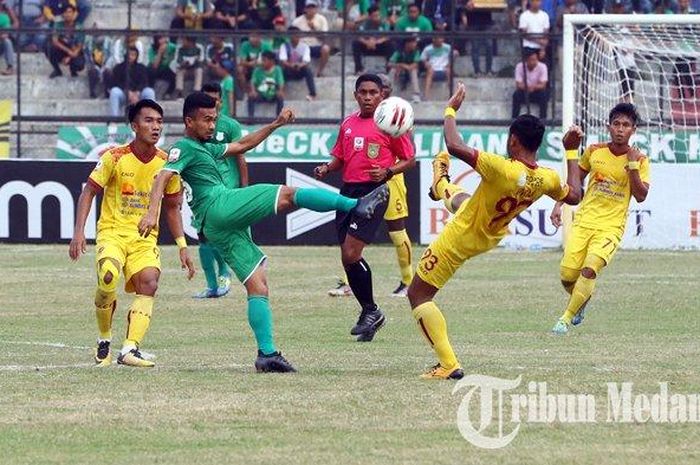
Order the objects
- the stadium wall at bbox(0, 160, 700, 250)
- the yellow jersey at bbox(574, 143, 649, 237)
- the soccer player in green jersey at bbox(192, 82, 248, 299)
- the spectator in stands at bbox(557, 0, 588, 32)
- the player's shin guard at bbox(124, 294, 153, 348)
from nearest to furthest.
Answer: the player's shin guard at bbox(124, 294, 153, 348), the yellow jersey at bbox(574, 143, 649, 237), the soccer player in green jersey at bbox(192, 82, 248, 299), the stadium wall at bbox(0, 160, 700, 250), the spectator in stands at bbox(557, 0, 588, 32)

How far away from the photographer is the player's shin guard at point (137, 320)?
11930mm

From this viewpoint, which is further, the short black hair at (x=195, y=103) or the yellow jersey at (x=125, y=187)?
the yellow jersey at (x=125, y=187)

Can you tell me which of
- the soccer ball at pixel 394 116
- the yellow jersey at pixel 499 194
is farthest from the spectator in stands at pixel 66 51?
the yellow jersey at pixel 499 194

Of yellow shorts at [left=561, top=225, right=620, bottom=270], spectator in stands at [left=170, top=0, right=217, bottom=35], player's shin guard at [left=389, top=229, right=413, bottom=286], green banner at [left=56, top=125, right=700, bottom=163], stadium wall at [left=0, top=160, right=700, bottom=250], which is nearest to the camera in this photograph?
yellow shorts at [left=561, top=225, right=620, bottom=270]

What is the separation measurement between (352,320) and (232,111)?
14396 mm

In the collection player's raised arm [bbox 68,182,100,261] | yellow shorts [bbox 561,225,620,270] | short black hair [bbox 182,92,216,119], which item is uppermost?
short black hair [bbox 182,92,216,119]

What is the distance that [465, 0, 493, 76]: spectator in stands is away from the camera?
29.9 meters

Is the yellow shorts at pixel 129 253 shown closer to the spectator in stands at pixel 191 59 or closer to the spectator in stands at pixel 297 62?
the spectator in stands at pixel 191 59

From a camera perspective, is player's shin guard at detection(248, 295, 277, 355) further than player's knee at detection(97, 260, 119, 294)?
No

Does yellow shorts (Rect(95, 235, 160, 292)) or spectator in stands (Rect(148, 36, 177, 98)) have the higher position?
spectator in stands (Rect(148, 36, 177, 98))

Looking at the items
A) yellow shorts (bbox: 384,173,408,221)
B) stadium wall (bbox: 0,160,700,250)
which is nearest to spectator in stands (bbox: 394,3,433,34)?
stadium wall (bbox: 0,160,700,250)

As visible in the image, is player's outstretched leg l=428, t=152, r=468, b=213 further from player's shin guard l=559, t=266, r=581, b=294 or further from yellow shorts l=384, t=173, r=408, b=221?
yellow shorts l=384, t=173, r=408, b=221

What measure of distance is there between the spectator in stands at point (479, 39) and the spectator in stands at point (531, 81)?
0.61m

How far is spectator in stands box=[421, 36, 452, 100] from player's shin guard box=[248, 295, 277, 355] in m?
19.1
